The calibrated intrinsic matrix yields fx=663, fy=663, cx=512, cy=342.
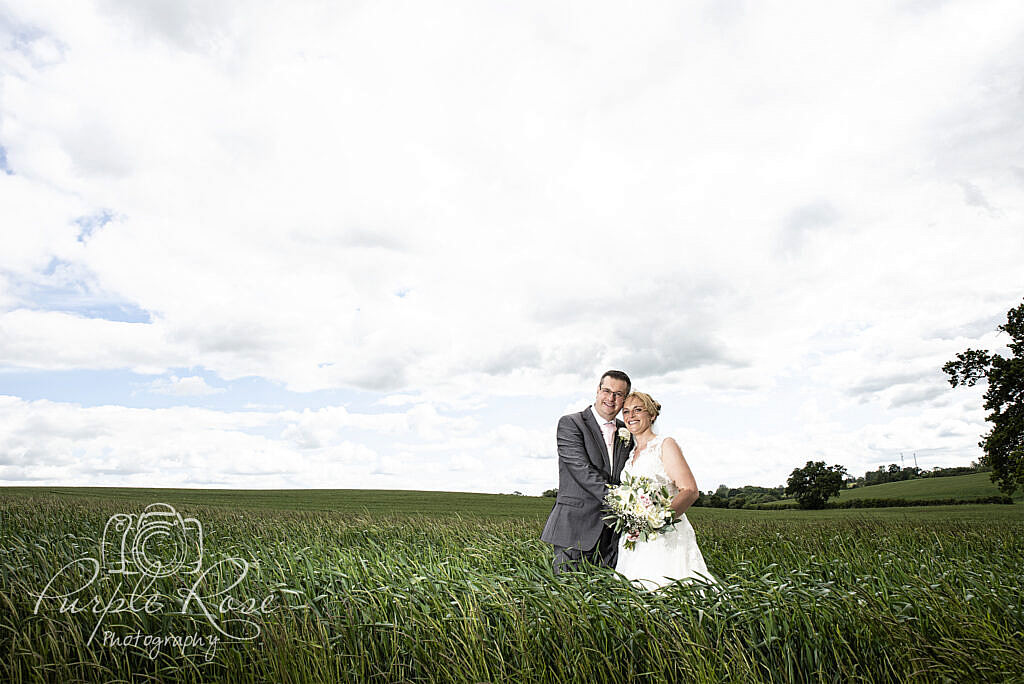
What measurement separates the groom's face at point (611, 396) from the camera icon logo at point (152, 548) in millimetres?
4436

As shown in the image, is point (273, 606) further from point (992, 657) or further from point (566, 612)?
point (992, 657)

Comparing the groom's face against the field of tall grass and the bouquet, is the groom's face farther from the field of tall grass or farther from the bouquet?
the field of tall grass

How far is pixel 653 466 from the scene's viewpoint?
6562 millimetres

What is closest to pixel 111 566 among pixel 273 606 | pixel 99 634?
pixel 99 634

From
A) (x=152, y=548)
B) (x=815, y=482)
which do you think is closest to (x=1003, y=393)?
(x=152, y=548)

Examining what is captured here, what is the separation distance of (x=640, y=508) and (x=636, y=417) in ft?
2.94

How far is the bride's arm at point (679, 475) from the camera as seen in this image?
6.22 metres

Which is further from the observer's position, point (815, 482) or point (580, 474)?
point (815, 482)

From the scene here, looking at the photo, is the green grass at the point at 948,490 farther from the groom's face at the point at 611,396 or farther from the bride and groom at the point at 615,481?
the groom's face at the point at 611,396

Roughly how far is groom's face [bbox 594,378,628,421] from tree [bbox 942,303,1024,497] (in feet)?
52.2

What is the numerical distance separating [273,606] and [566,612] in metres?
2.94

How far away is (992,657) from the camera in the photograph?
4777 mm

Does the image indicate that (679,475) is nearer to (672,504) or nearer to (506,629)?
(672,504)

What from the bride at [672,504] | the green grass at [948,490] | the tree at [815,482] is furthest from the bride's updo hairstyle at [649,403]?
the tree at [815,482]
